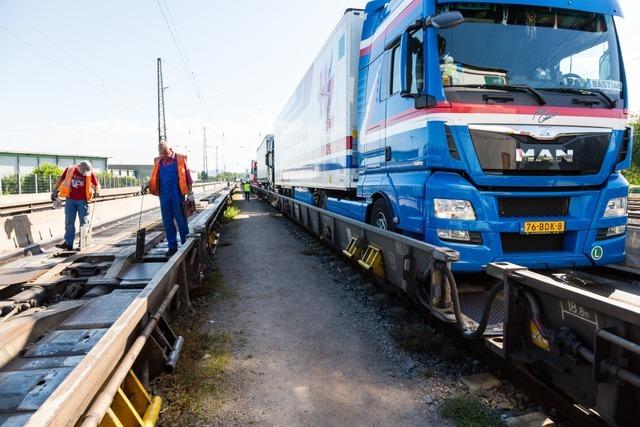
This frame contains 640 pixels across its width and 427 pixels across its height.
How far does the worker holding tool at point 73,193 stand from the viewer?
286 inches

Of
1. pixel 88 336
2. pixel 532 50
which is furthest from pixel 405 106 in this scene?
pixel 88 336

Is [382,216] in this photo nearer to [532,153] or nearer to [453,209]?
[453,209]

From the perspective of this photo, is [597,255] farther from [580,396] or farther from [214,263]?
[214,263]

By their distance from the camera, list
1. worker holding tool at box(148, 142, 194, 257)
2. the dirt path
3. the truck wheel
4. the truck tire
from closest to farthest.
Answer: the dirt path < the truck wheel < worker holding tool at box(148, 142, 194, 257) < the truck tire

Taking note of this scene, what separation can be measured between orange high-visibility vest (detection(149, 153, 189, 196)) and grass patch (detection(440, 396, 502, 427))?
4.60 m

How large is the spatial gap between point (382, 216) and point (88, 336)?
3481mm

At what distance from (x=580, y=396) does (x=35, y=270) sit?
5897mm

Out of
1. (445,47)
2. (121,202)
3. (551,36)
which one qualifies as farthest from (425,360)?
(121,202)

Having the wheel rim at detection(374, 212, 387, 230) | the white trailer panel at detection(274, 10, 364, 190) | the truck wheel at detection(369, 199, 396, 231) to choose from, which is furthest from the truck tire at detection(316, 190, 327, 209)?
the wheel rim at detection(374, 212, 387, 230)

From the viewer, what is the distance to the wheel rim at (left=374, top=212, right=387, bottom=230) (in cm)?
530

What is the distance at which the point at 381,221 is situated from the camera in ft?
17.9

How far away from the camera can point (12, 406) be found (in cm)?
239

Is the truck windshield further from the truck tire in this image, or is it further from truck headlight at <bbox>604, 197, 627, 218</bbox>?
the truck tire

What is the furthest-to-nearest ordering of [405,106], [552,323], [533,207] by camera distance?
1. [405,106]
2. [533,207]
3. [552,323]
